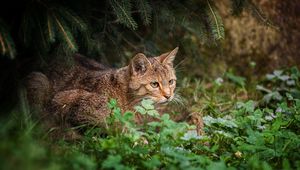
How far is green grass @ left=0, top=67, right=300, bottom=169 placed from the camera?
313 cm

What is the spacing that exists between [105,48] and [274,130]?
2529 mm

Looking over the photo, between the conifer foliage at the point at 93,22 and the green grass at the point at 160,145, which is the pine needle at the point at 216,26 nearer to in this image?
the conifer foliage at the point at 93,22

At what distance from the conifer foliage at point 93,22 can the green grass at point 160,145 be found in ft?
2.47

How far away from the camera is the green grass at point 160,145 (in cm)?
313

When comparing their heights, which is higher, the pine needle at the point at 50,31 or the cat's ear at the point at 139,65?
the pine needle at the point at 50,31

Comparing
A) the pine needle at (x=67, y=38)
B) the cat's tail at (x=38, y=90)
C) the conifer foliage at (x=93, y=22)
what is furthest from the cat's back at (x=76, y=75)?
the pine needle at (x=67, y=38)

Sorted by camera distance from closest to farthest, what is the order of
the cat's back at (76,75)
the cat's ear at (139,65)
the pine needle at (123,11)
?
the pine needle at (123,11) < the cat's ear at (139,65) < the cat's back at (76,75)

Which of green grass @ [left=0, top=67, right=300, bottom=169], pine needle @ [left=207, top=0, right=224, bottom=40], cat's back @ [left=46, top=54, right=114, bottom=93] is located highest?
pine needle @ [left=207, top=0, right=224, bottom=40]

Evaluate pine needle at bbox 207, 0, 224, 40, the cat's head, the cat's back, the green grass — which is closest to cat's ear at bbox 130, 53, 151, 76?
the cat's head

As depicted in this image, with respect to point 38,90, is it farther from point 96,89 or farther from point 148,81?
point 148,81

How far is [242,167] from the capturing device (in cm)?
383

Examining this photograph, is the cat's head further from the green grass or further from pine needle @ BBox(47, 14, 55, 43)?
pine needle @ BBox(47, 14, 55, 43)

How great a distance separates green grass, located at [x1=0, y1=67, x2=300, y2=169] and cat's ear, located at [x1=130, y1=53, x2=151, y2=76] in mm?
977

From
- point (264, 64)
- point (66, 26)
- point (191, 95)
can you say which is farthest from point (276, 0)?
point (66, 26)
